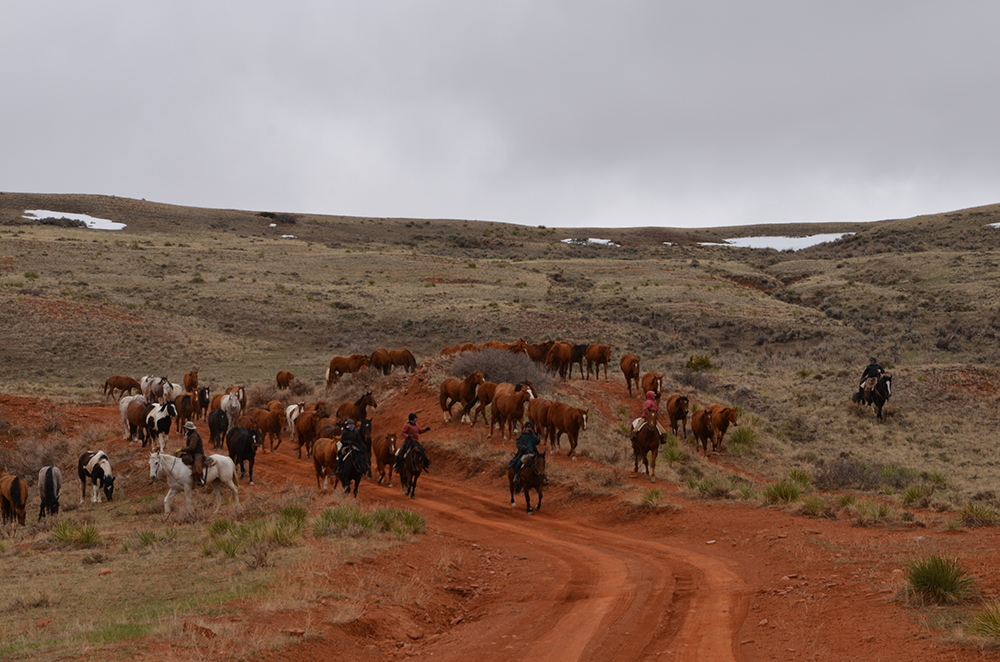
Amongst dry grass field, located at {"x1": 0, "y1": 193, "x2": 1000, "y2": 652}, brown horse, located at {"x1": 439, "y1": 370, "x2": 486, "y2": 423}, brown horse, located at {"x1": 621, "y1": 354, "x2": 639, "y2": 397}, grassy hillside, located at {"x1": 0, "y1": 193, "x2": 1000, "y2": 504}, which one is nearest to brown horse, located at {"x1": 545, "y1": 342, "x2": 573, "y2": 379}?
brown horse, located at {"x1": 621, "y1": 354, "x2": 639, "y2": 397}

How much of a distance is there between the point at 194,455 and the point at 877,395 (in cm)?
2383

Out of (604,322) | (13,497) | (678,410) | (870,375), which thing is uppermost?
(870,375)

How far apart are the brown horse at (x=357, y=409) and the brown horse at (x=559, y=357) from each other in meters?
7.47

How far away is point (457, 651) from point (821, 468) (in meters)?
17.1

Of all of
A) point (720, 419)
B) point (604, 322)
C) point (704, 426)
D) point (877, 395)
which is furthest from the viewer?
point (604, 322)

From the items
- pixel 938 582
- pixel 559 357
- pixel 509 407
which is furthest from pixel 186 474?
pixel 559 357

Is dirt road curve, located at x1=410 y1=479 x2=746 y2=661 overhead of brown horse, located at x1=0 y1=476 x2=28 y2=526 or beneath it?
overhead

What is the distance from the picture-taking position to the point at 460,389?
80.7 ft

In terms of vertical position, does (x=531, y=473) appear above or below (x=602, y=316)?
below

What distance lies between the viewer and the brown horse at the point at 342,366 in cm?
3221

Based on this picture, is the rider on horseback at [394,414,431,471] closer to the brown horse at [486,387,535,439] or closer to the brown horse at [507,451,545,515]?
the brown horse at [507,451,545,515]

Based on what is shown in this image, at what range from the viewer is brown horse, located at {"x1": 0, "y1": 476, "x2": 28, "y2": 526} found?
54.4ft

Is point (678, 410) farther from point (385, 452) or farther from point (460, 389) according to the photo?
point (385, 452)

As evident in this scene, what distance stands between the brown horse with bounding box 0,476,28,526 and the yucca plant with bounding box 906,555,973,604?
52.9 ft
